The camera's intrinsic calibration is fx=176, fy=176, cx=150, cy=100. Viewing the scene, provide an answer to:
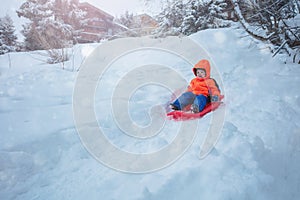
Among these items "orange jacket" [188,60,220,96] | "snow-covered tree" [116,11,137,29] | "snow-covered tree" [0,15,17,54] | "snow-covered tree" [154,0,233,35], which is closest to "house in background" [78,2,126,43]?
"snow-covered tree" [116,11,137,29]

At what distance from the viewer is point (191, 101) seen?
2.67m

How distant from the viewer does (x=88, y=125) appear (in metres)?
2.02

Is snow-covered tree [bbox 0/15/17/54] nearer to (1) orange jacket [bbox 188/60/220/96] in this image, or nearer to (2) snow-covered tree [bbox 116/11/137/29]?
(2) snow-covered tree [bbox 116/11/137/29]

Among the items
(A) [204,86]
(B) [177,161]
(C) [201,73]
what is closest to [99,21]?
(C) [201,73]

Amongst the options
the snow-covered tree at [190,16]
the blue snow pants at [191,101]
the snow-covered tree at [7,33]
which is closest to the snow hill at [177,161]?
the blue snow pants at [191,101]

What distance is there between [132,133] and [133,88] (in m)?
1.67

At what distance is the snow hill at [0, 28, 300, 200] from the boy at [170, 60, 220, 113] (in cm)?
26

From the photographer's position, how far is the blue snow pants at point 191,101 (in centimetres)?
250

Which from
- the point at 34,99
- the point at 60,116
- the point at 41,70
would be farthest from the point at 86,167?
the point at 41,70

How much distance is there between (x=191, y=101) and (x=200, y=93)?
0.22 meters

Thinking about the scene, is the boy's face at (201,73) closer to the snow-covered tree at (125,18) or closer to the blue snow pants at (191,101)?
the blue snow pants at (191,101)

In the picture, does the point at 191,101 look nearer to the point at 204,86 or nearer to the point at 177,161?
the point at 204,86

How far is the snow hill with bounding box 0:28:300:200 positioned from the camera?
1.20m

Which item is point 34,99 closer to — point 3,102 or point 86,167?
point 3,102
